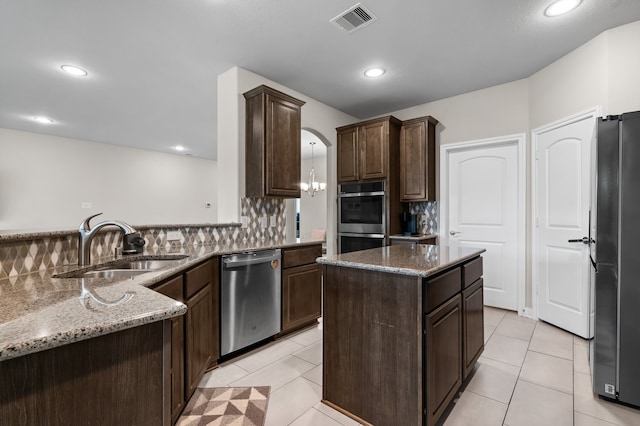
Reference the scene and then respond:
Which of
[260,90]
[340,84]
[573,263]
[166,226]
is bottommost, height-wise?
[573,263]

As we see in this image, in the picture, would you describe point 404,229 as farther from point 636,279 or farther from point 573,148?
point 636,279

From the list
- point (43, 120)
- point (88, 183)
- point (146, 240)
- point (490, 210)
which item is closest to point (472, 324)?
point (490, 210)

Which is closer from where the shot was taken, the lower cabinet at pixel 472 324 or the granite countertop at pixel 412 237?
the lower cabinet at pixel 472 324

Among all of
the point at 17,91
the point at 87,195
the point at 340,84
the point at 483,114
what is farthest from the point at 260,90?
the point at 87,195

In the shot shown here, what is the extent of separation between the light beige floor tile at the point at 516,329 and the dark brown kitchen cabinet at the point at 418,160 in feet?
5.41

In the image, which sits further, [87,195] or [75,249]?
[87,195]

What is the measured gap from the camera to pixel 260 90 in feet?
9.95

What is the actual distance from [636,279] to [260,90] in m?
3.18

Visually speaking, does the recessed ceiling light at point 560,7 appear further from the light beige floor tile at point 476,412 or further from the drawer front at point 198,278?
the drawer front at point 198,278

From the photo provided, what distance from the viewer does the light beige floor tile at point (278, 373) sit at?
216 centimetres

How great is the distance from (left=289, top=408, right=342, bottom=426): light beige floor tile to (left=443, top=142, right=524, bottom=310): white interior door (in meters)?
2.91

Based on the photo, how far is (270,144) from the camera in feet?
10.1

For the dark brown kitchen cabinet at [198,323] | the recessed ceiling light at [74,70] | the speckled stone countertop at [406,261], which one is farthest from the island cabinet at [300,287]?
the recessed ceiling light at [74,70]

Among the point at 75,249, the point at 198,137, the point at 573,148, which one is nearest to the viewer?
the point at 75,249
